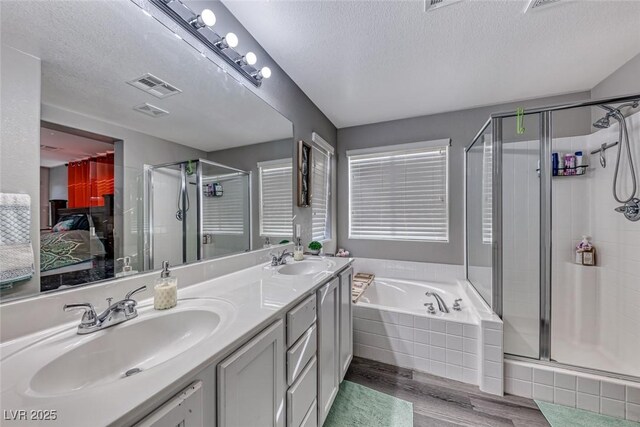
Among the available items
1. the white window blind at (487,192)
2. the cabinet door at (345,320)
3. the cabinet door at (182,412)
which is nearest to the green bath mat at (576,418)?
the white window blind at (487,192)

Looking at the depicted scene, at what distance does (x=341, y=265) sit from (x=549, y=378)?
5.15 ft

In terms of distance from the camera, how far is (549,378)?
1539 mm

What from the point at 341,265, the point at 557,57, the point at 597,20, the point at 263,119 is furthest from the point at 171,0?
the point at 557,57

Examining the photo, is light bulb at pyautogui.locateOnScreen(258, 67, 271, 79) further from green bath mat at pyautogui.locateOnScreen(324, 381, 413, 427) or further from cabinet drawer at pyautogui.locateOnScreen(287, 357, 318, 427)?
green bath mat at pyautogui.locateOnScreen(324, 381, 413, 427)

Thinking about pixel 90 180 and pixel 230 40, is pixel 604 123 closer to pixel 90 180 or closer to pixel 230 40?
pixel 230 40

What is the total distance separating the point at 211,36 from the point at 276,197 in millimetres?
1035

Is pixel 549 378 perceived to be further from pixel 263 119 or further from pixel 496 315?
pixel 263 119

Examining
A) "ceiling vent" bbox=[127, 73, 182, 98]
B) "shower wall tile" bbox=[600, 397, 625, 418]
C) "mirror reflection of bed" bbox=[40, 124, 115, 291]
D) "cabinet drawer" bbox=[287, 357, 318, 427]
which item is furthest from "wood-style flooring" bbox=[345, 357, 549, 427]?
"ceiling vent" bbox=[127, 73, 182, 98]

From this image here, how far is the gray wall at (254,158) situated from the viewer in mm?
1376

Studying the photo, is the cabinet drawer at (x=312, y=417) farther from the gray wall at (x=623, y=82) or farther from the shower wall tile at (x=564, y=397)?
the gray wall at (x=623, y=82)

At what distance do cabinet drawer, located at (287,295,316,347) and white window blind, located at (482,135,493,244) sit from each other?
5.36 feet

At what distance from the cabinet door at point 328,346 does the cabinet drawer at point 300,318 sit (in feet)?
0.34

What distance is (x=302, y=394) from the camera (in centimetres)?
106

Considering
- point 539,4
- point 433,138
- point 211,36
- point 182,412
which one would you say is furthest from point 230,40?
point 433,138
